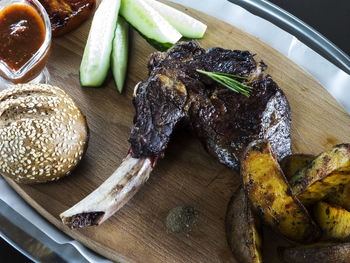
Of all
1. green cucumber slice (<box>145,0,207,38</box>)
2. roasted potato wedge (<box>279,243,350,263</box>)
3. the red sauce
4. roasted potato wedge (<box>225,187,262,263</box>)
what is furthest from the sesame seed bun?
roasted potato wedge (<box>279,243,350,263</box>)

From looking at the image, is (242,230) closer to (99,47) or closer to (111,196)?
(111,196)

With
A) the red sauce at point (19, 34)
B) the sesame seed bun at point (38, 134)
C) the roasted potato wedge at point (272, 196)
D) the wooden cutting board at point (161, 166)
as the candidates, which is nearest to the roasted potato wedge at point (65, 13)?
the wooden cutting board at point (161, 166)

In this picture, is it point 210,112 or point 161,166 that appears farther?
point 161,166

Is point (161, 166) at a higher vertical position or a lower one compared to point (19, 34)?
lower

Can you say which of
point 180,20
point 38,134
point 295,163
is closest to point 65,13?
point 180,20

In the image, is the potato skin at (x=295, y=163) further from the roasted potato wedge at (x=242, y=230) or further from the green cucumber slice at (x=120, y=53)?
the green cucumber slice at (x=120, y=53)

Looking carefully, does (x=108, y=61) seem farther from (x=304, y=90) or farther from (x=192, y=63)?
(x=304, y=90)

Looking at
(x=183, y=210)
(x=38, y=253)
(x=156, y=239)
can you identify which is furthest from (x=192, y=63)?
(x=38, y=253)
